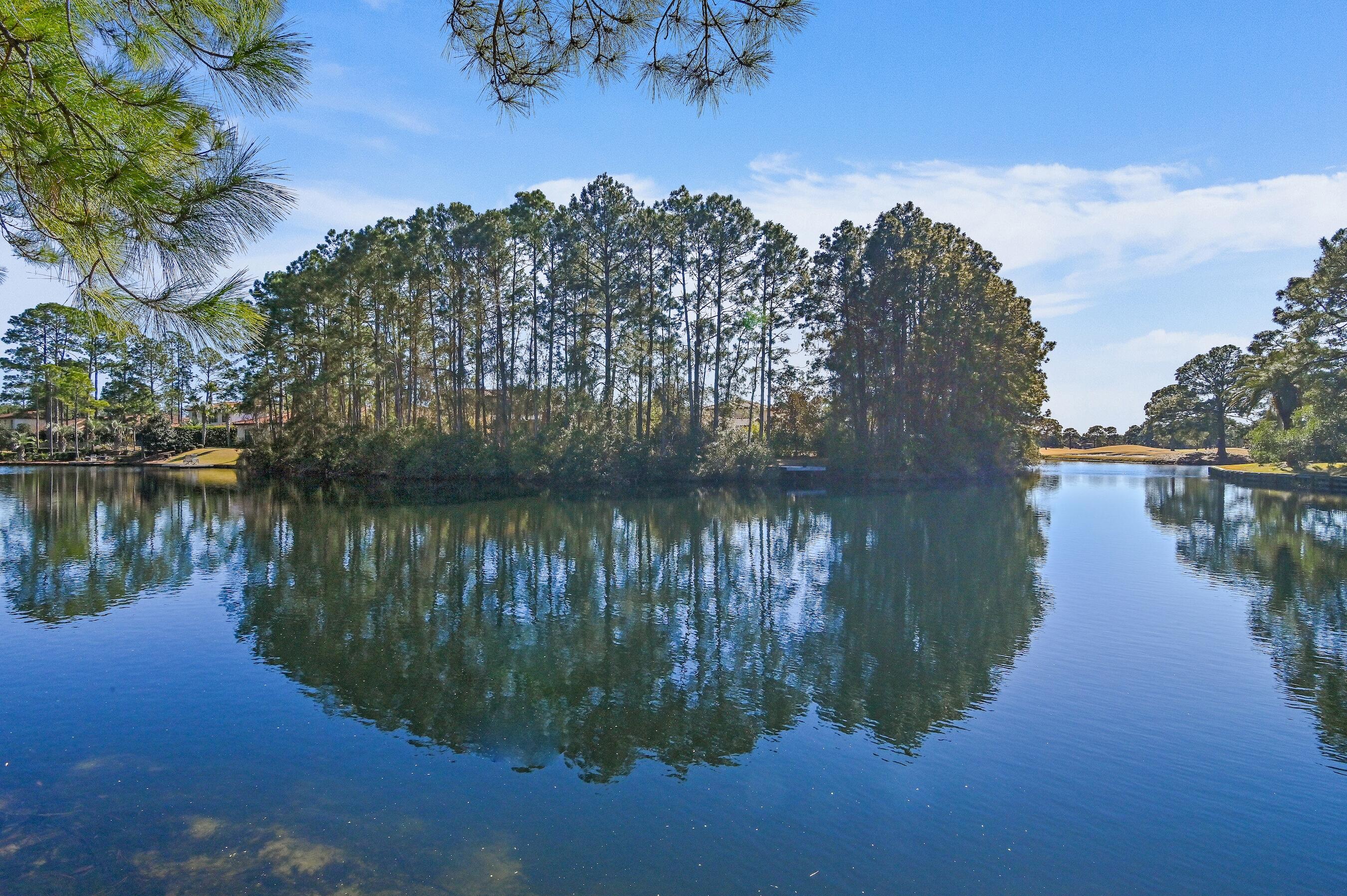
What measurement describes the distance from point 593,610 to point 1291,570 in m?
14.2

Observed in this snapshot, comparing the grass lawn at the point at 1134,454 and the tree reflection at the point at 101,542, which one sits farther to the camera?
the grass lawn at the point at 1134,454

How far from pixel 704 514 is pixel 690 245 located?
17781 millimetres

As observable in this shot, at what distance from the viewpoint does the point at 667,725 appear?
718 centimetres

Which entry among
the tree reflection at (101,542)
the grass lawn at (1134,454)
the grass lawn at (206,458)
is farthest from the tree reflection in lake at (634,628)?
the grass lawn at (1134,454)

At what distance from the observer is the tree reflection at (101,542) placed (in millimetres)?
12328

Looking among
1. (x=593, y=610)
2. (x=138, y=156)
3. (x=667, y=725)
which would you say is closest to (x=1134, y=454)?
(x=593, y=610)

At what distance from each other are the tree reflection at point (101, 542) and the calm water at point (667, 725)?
0.18 meters

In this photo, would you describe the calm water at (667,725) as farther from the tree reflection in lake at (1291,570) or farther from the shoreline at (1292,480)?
the shoreline at (1292,480)

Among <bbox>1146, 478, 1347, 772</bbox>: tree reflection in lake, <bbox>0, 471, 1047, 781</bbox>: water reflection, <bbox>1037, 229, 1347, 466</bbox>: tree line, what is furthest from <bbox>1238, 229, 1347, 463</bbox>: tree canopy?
<bbox>0, 471, 1047, 781</bbox>: water reflection

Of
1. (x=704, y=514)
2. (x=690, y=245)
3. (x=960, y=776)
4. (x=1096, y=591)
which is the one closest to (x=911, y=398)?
(x=690, y=245)

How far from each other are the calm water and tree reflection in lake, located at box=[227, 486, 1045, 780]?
7 cm

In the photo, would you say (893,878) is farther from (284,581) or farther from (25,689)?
(284,581)

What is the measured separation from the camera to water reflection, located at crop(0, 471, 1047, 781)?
7418 mm

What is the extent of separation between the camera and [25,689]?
25.9 ft
